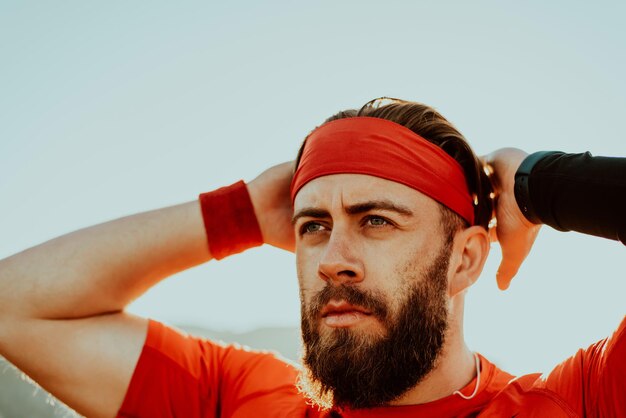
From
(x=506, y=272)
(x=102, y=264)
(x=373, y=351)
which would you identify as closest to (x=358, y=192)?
(x=373, y=351)

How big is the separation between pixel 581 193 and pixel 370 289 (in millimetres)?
816

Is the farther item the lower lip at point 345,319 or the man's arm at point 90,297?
the man's arm at point 90,297

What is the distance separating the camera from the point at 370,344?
2303 millimetres

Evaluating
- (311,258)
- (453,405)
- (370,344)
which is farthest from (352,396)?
(311,258)

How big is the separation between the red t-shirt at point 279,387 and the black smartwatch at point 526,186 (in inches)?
19.9

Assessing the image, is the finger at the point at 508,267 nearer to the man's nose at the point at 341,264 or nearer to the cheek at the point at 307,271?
the man's nose at the point at 341,264

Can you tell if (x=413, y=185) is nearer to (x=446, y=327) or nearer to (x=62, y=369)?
(x=446, y=327)

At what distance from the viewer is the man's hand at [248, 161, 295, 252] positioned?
2902mm

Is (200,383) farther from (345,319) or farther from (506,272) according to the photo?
(506,272)

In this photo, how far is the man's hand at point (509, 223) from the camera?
253cm

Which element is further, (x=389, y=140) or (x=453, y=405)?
(x=389, y=140)

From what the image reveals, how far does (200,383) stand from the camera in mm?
2676

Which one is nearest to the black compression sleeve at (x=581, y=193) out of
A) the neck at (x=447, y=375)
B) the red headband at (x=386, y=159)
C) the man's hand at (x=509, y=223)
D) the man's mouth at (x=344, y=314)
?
the man's hand at (x=509, y=223)

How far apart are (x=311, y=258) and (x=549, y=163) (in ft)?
3.24
